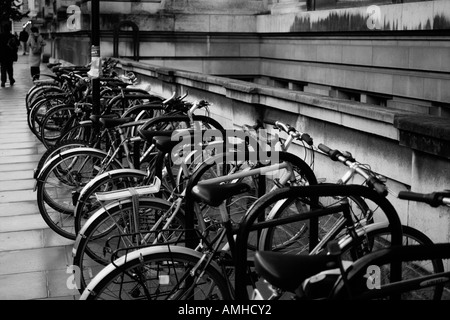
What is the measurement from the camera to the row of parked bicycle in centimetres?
275

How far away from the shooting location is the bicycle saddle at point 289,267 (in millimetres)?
2559

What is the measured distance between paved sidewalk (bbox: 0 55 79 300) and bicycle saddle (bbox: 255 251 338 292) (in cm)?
265

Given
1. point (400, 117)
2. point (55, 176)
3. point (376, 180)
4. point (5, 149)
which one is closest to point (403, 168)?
point (400, 117)

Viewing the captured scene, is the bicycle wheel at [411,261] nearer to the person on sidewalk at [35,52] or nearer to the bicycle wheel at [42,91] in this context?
the bicycle wheel at [42,91]

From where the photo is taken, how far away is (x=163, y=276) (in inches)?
147

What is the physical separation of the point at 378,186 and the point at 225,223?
30.1 inches

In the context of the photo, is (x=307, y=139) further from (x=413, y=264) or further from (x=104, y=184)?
(x=104, y=184)

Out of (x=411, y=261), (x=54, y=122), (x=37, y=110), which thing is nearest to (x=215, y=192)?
(x=411, y=261)

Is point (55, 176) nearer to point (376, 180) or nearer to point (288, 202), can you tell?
point (288, 202)

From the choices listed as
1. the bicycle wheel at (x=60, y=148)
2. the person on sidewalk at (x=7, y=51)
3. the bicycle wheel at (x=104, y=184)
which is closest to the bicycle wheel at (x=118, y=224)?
the bicycle wheel at (x=104, y=184)

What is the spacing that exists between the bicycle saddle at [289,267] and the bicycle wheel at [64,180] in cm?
395

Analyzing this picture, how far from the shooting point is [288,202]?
4.63m

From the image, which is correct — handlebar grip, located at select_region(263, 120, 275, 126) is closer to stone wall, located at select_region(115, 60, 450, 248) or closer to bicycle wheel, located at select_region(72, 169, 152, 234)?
stone wall, located at select_region(115, 60, 450, 248)

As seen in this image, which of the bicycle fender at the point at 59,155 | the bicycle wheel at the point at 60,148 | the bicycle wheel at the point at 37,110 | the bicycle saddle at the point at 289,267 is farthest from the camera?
the bicycle wheel at the point at 37,110
